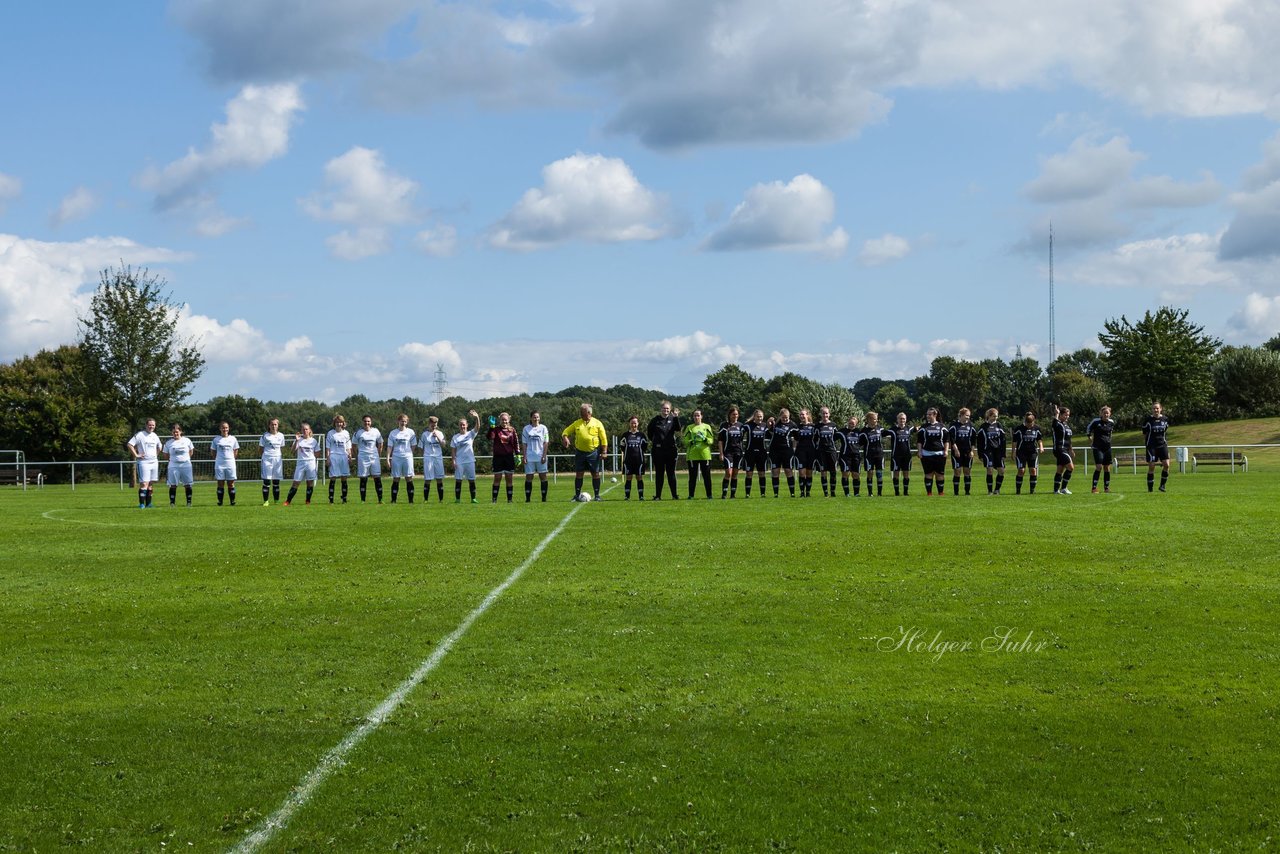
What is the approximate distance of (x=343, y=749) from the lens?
20.4 feet

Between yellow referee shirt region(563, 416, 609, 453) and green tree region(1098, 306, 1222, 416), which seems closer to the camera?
yellow referee shirt region(563, 416, 609, 453)

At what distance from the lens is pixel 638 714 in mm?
6867

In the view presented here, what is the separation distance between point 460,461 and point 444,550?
427 inches

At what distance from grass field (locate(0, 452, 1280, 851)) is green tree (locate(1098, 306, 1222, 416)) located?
4921 cm

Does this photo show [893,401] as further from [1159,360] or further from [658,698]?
[658,698]

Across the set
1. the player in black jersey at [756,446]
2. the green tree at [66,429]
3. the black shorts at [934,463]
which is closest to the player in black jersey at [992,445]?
the black shorts at [934,463]

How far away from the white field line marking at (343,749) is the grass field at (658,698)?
0.22 feet

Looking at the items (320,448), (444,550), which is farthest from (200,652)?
(320,448)

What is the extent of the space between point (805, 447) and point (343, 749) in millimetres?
19852

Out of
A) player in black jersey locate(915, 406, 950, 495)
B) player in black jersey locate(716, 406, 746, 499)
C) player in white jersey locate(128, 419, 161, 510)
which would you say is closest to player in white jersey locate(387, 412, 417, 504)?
player in white jersey locate(128, 419, 161, 510)

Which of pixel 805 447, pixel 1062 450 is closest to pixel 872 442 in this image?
pixel 805 447

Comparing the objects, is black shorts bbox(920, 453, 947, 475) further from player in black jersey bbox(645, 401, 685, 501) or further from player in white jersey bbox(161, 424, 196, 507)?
player in white jersey bbox(161, 424, 196, 507)

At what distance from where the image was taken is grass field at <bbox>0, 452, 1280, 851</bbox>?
206 inches

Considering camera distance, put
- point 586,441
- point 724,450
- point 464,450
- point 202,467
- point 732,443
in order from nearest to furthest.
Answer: point 586,441 < point 732,443 < point 724,450 < point 464,450 < point 202,467
